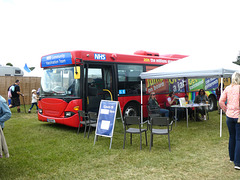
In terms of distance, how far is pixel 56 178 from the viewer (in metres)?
4.21

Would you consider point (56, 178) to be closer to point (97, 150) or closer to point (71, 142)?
point (97, 150)

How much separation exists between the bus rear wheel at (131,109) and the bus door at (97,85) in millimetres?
777

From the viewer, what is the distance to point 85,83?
779 centimetres

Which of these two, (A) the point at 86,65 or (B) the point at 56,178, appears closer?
(B) the point at 56,178

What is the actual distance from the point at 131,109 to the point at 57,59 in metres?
3.28

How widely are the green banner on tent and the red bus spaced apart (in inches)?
125

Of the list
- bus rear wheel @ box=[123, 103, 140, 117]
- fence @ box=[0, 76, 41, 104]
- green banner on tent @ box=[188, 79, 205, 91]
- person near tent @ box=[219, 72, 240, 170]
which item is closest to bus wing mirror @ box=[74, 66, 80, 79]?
bus rear wheel @ box=[123, 103, 140, 117]

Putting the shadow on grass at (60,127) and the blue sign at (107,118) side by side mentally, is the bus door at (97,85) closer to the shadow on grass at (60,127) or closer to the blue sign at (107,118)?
the shadow on grass at (60,127)

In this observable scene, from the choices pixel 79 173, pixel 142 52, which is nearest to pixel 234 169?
pixel 79 173

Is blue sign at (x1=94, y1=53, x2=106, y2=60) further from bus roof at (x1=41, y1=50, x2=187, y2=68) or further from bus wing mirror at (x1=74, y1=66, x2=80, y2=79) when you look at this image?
bus wing mirror at (x1=74, y1=66, x2=80, y2=79)

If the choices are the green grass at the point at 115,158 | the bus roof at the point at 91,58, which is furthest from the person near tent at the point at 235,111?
the bus roof at the point at 91,58

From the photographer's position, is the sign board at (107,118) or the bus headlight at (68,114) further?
the bus headlight at (68,114)

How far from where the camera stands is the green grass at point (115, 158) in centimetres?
436

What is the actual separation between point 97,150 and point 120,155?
0.69 metres
